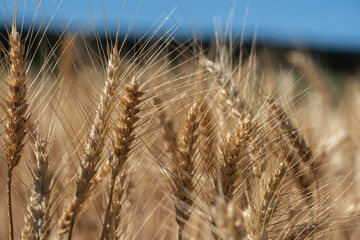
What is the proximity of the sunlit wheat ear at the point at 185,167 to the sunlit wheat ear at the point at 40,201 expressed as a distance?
32 cm

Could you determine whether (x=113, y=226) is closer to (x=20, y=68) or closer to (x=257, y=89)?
(x=20, y=68)

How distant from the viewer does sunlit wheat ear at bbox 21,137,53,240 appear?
108cm

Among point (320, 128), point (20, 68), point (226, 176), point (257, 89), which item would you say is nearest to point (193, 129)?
point (226, 176)

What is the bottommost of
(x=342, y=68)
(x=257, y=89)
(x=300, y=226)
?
(x=300, y=226)

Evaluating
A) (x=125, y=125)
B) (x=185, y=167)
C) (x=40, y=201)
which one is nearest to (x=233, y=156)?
(x=185, y=167)

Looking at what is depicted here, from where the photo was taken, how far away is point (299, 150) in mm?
1458

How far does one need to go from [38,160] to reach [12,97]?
0.17 meters

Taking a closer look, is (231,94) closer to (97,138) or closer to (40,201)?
(97,138)

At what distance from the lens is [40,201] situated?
1.11m

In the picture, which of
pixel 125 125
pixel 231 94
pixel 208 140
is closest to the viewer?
pixel 125 125

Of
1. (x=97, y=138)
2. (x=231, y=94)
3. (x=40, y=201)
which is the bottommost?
(x=40, y=201)

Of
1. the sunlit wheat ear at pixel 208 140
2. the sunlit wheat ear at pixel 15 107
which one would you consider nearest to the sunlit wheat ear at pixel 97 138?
the sunlit wheat ear at pixel 15 107

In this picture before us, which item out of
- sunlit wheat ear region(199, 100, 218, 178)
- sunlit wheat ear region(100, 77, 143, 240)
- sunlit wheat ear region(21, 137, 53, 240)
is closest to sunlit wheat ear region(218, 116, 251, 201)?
sunlit wheat ear region(199, 100, 218, 178)

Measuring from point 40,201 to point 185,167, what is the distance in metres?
0.37
